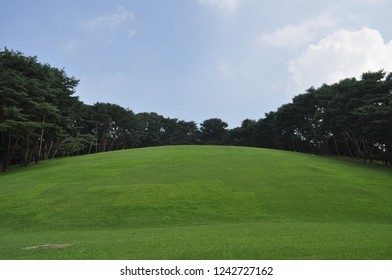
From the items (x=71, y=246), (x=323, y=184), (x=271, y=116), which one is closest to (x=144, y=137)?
(x=271, y=116)

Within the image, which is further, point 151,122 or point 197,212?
point 151,122

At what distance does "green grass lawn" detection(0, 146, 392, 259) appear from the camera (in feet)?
33.6

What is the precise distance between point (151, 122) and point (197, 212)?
3223 inches

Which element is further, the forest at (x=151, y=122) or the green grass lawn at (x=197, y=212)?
the forest at (x=151, y=122)

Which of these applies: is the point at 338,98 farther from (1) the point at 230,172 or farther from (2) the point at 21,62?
(2) the point at 21,62

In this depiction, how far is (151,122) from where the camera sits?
329ft

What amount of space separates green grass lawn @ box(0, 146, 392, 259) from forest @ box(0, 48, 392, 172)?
32.2 ft

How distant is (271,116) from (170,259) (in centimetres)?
7835

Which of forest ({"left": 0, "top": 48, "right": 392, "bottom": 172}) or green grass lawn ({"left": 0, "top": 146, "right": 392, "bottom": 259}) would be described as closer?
green grass lawn ({"left": 0, "top": 146, "right": 392, "bottom": 259})

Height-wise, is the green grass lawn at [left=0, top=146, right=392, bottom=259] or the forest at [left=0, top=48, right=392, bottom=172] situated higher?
the forest at [left=0, top=48, right=392, bottom=172]

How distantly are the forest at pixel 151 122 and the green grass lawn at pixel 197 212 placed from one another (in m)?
9.82

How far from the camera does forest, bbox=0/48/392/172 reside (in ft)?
129

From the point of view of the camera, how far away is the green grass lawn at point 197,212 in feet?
33.6

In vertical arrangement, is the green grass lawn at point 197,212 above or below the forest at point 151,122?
below
